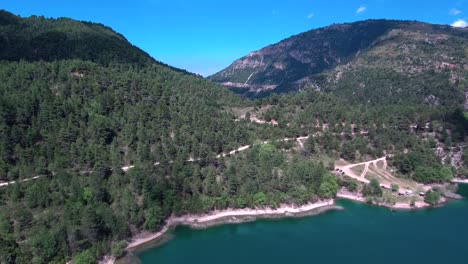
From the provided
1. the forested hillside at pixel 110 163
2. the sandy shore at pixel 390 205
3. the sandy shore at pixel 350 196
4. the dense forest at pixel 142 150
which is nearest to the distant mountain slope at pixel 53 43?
the dense forest at pixel 142 150

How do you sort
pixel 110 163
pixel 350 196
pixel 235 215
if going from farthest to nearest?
pixel 350 196 < pixel 110 163 < pixel 235 215

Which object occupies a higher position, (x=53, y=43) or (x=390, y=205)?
(x=53, y=43)

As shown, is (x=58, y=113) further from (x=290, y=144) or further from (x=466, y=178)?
(x=466, y=178)

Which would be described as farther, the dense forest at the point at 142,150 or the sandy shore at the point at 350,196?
the sandy shore at the point at 350,196

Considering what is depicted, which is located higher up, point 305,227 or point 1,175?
point 1,175

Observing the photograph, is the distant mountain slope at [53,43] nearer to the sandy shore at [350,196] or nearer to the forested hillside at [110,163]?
the forested hillside at [110,163]

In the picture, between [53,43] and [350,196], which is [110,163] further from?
[53,43]

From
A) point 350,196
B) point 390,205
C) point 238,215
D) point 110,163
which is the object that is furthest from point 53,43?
point 390,205

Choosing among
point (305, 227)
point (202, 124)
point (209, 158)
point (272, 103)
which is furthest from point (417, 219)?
point (272, 103)
